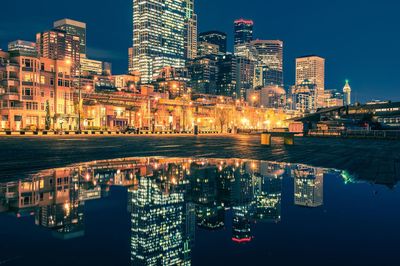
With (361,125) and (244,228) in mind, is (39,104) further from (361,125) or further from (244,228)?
(244,228)

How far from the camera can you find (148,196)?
22.7 ft

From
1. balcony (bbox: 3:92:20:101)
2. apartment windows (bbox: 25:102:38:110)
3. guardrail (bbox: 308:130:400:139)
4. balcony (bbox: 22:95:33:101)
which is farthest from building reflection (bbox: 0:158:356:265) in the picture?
apartment windows (bbox: 25:102:38:110)

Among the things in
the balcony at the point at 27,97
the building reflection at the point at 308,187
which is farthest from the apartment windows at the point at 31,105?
the building reflection at the point at 308,187

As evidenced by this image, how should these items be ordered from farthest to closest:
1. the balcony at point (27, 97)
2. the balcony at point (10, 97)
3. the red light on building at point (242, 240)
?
1. the balcony at point (27, 97)
2. the balcony at point (10, 97)
3. the red light on building at point (242, 240)

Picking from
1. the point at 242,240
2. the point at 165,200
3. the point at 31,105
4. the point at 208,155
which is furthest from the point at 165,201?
the point at 31,105

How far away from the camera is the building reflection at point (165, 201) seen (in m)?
4.47

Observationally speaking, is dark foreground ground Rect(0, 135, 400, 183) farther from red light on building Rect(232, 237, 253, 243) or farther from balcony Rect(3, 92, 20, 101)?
balcony Rect(3, 92, 20, 101)

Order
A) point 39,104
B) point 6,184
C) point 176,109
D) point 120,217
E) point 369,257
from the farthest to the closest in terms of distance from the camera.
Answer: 1. point 176,109
2. point 39,104
3. point 6,184
4. point 120,217
5. point 369,257

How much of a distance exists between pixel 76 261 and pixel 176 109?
122 meters

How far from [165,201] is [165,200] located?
86 millimetres

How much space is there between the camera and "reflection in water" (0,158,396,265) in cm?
447

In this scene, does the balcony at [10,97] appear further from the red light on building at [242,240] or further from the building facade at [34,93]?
the red light on building at [242,240]

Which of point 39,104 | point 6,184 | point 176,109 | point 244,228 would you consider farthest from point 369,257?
point 176,109

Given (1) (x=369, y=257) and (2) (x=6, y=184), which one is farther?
(2) (x=6, y=184)
